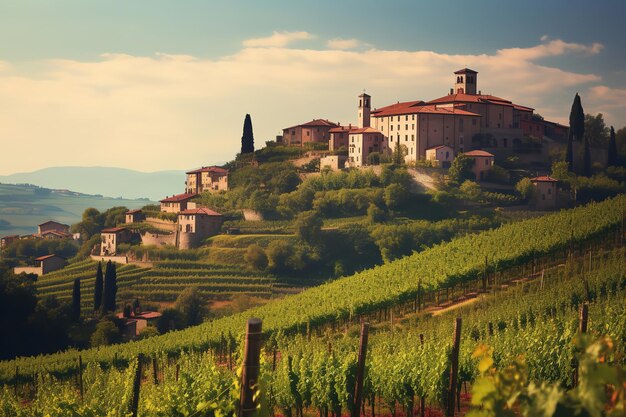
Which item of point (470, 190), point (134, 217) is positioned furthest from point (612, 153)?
point (134, 217)

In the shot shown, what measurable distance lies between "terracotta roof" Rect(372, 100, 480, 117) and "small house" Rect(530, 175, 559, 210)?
10.4m

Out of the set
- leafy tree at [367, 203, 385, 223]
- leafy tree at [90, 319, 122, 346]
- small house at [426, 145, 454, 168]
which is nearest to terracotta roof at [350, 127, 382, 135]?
small house at [426, 145, 454, 168]

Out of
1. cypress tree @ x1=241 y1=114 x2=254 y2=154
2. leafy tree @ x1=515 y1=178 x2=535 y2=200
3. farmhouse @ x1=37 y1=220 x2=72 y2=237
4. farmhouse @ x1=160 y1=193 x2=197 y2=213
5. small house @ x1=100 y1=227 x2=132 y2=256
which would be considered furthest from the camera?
farmhouse @ x1=37 y1=220 x2=72 y2=237

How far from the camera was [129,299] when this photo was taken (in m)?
56.6

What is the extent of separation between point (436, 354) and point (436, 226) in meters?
45.8

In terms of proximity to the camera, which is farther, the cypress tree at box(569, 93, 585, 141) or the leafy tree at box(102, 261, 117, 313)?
the cypress tree at box(569, 93, 585, 141)

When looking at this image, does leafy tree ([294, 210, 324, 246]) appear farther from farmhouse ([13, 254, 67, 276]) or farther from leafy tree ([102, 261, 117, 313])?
farmhouse ([13, 254, 67, 276])

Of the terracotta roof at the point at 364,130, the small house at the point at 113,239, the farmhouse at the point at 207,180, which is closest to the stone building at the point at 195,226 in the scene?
the small house at the point at 113,239

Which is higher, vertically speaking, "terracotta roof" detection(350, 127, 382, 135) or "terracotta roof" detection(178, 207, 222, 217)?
"terracotta roof" detection(350, 127, 382, 135)

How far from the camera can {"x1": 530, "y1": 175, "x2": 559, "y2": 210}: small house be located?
216ft

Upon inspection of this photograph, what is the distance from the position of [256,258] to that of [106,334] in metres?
16.1

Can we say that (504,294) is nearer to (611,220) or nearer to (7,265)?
(611,220)

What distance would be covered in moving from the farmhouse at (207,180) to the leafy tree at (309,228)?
1608cm

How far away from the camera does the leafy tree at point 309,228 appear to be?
64250 mm
